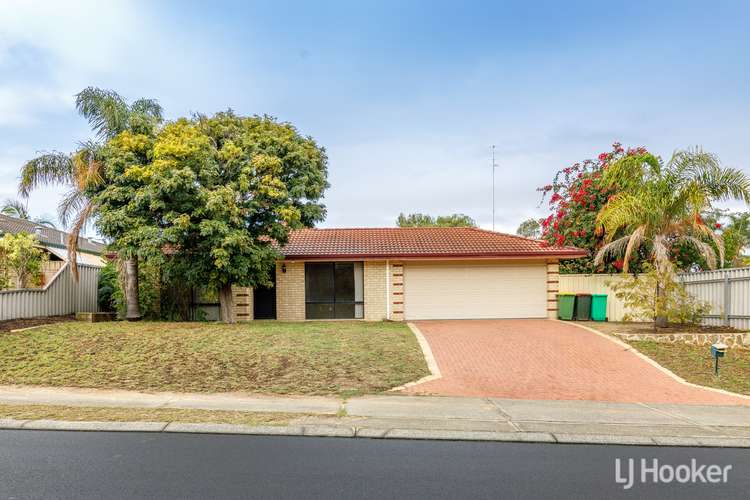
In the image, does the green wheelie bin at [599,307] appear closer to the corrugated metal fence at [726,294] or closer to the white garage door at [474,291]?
the white garage door at [474,291]

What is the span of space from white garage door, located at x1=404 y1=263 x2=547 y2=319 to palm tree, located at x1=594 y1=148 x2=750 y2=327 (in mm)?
4679

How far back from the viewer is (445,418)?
279 inches

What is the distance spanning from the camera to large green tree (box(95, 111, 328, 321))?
14.0 m

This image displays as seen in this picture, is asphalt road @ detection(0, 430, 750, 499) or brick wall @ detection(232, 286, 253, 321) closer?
asphalt road @ detection(0, 430, 750, 499)

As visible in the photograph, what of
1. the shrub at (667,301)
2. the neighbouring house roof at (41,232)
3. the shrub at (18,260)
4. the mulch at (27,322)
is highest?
the neighbouring house roof at (41,232)

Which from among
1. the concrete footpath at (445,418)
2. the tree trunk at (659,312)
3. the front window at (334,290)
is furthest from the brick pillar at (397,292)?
the concrete footpath at (445,418)

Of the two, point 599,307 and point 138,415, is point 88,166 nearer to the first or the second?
point 138,415

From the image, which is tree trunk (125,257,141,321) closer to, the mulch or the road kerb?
the mulch

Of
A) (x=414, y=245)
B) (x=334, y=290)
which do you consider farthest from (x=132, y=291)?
(x=414, y=245)

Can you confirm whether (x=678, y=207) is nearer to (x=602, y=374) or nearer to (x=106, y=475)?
(x=602, y=374)

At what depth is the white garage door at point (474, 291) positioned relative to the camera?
1873 cm

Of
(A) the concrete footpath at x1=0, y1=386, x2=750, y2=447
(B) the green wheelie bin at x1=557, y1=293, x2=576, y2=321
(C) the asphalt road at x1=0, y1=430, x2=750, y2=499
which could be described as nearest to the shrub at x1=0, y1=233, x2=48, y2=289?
(A) the concrete footpath at x1=0, y1=386, x2=750, y2=447

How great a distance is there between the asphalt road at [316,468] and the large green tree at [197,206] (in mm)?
8589

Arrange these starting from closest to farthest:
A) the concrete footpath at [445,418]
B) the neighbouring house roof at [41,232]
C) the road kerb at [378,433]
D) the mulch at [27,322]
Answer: the road kerb at [378,433] → the concrete footpath at [445,418] → the mulch at [27,322] → the neighbouring house roof at [41,232]
